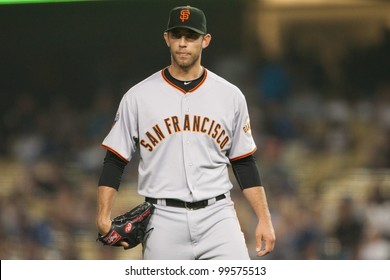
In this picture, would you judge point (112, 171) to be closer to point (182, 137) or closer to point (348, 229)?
point (182, 137)

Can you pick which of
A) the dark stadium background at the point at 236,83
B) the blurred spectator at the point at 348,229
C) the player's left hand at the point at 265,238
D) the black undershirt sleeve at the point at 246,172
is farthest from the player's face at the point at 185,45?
the blurred spectator at the point at 348,229

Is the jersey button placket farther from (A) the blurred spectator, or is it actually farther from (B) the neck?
(A) the blurred spectator

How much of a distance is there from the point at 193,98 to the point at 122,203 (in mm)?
3362

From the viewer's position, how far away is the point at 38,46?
6699 millimetres

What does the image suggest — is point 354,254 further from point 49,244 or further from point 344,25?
point 49,244

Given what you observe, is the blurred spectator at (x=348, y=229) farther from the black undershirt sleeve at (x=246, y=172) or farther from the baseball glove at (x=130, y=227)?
the baseball glove at (x=130, y=227)

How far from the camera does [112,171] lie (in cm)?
259

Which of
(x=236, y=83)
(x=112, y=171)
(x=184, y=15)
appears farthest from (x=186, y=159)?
(x=236, y=83)

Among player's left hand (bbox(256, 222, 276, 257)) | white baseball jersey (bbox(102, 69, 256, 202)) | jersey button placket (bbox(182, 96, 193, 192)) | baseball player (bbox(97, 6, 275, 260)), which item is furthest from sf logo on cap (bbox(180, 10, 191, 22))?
player's left hand (bbox(256, 222, 276, 257))

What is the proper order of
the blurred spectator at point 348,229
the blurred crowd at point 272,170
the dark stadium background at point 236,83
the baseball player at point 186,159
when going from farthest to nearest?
the dark stadium background at point 236,83
the blurred crowd at point 272,170
the blurred spectator at point 348,229
the baseball player at point 186,159

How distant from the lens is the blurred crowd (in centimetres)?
568

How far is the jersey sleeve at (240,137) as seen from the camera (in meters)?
2.65

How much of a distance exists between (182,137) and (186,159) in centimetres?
8
